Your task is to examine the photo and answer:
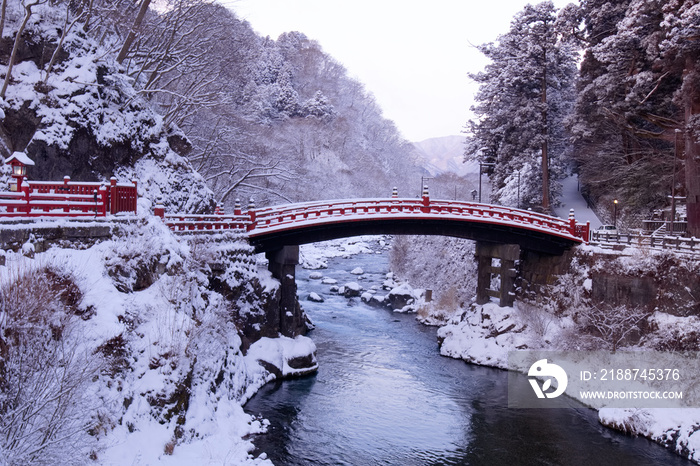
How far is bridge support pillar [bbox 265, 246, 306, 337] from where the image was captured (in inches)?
1019

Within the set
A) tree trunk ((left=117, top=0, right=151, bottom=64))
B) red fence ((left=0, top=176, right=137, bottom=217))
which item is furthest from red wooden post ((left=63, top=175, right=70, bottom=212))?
tree trunk ((left=117, top=0, right=151, bottom=64))

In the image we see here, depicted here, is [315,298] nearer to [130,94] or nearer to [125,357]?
[130,94]

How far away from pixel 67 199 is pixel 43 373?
6.25 m

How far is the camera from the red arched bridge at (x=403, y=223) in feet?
83.3

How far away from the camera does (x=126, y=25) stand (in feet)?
81.8

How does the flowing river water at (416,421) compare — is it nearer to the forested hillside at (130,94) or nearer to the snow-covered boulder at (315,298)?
the snow-covered boulder at (315,298)

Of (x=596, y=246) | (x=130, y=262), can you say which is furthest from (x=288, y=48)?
(x=130, y=262)

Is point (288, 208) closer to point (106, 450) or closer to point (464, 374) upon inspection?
point (464, 374)

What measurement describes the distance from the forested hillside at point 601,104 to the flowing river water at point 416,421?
525 inches

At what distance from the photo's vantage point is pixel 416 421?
1950cm

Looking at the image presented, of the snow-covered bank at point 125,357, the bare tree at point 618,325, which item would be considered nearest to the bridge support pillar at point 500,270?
the bare tree at point 618,325

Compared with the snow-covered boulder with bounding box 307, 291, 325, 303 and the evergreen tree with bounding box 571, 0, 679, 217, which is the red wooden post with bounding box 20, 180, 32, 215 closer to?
the snow-covered boulder with bounding box 307, 291, 325, 303

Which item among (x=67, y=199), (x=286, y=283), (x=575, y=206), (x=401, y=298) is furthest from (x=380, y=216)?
(x=575, y=206)

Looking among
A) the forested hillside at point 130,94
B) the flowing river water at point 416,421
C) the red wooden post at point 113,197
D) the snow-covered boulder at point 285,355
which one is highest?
the forested hillside at point 130,94
